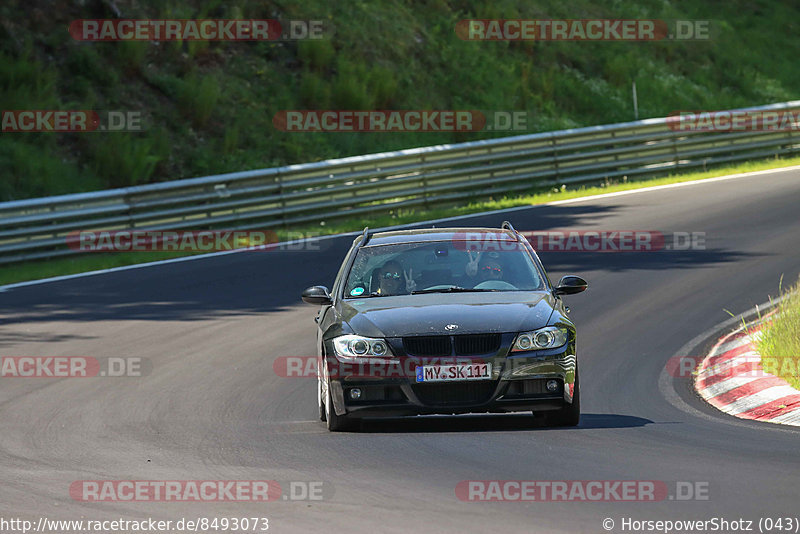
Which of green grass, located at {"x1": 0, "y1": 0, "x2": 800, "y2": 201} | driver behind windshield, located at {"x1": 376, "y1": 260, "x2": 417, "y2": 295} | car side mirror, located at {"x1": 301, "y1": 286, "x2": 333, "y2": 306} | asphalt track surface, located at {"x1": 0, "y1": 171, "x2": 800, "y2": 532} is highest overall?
green grass, located at {"x1": 0, "y1": 0, "x2": 800, "y2": 201}

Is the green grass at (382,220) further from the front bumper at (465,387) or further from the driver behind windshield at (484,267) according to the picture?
the front bumper at (465,387)

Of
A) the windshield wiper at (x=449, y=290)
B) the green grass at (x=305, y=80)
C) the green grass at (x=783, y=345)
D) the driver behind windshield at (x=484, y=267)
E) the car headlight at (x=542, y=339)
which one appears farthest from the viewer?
the green grass at (x=305, y=80)

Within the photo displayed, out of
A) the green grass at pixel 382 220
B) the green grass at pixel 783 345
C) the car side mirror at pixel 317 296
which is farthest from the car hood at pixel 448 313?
the green grass at pixel 382 220

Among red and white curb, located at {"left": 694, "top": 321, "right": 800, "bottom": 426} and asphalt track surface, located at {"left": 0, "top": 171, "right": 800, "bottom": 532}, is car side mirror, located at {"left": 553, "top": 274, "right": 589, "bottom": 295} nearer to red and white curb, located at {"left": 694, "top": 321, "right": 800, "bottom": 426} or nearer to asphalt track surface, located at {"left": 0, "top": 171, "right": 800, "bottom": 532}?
asphalt track surface, located at {"left": 0, "top": 171, "right": 800, "bottom": 532}

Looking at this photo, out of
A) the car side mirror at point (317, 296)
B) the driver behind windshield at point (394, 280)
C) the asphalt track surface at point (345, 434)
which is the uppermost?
the driver behind windshield at point (394, 280)

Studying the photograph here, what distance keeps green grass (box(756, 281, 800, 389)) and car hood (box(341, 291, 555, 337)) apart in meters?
2.38

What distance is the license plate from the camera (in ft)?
31.4

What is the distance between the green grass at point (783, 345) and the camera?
11.5 meters

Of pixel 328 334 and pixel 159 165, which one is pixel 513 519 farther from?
pixel 159 165

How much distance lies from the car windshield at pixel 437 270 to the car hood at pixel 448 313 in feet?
0.77

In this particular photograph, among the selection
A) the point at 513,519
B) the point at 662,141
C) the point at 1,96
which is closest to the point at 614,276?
the point at 662,141

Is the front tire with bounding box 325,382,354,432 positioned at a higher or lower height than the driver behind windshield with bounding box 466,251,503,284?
lower

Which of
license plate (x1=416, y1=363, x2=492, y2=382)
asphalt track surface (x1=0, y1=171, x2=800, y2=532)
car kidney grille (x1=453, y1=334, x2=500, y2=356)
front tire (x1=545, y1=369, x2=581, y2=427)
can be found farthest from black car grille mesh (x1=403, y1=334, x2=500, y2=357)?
front tire (x1=545, y1=369, x2=581, y2=427)

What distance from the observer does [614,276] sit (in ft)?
60.6
